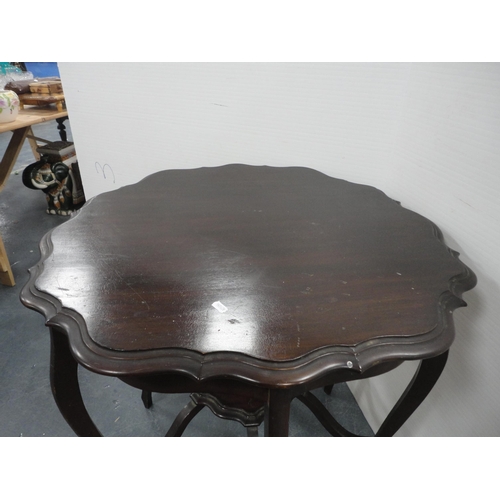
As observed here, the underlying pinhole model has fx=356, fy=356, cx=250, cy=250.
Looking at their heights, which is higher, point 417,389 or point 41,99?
point 41,99

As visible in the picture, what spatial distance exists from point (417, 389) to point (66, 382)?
2.21 ft

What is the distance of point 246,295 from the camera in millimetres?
537

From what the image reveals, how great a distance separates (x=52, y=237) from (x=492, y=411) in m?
0.90

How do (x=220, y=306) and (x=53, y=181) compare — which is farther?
(x=53, y=181)

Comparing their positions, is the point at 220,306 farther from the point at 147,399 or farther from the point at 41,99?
the point at 41,99

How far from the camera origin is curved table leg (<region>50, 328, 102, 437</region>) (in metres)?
0.62

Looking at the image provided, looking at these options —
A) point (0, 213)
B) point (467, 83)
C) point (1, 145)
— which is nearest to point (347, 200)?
point (467, 83)

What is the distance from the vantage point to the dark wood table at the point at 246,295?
0.45 metres

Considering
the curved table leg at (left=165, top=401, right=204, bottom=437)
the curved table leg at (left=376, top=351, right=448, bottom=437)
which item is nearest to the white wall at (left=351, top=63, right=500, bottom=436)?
the curved table leg at (left=376, top=351, right=448, bottom=437)

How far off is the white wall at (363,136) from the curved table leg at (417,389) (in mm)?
116

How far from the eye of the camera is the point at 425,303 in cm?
53

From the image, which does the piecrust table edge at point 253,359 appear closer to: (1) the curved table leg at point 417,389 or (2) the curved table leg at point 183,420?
(1) the curved table leg at point 417,389

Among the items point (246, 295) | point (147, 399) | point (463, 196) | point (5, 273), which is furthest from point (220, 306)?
point (5, 273)

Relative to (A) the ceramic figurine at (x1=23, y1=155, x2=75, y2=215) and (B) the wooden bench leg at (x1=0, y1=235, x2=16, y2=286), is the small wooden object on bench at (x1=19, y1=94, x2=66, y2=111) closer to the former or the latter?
(A) the ceramic figurine at (x1=23, y1=155, x2=75, y2=215)
